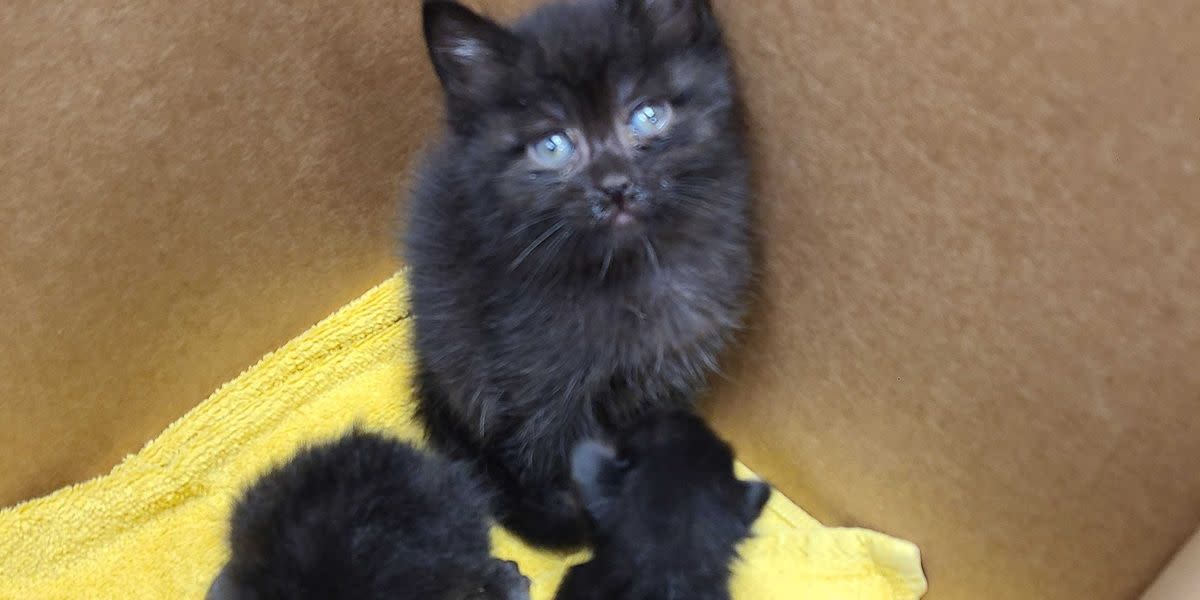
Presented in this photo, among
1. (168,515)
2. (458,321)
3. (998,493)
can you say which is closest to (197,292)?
(168,515)

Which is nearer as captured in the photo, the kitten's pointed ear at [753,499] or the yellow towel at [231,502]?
the kitten's pointed ear at [753,499]

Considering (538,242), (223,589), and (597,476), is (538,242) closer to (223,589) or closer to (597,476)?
(597,476)

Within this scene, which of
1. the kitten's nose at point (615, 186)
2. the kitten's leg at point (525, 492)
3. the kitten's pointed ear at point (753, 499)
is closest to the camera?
the kitten's nose at point (615, 186)

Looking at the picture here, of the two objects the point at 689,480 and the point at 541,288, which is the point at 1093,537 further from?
the point at 541,288

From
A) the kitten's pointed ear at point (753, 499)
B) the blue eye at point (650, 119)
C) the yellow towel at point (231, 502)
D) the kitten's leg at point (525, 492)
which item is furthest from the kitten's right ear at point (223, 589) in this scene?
the blue eye at point (650, 119)

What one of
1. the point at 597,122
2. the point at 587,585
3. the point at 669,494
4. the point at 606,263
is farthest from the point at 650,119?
the point at 587,585

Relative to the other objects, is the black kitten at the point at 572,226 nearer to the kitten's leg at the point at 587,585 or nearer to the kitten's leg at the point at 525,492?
the kitten's leg at the point at 525,492
